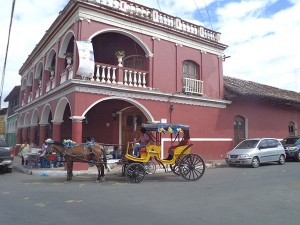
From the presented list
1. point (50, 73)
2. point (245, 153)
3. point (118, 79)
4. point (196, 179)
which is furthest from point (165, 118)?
point (50, 73)

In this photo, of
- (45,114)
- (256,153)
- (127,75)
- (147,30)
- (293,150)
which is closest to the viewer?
(127,75)

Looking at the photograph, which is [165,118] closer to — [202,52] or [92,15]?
[202,52]

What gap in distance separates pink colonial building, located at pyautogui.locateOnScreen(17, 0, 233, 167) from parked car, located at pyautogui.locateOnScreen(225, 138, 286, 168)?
8.08 feet

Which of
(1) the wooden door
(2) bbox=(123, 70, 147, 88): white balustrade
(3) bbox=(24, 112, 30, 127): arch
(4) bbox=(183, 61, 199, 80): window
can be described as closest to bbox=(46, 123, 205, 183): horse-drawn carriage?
(2) bbox=(123, 70, 147, 88): white balustrade

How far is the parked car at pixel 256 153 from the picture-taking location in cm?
1486

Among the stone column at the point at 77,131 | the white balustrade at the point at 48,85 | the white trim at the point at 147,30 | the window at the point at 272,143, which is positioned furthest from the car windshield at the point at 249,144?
the white balustrade at the point at 48,85

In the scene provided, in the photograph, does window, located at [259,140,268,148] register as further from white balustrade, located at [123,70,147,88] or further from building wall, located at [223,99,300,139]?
white balustrade, located at [123,70,147,88]

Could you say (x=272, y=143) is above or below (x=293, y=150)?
above

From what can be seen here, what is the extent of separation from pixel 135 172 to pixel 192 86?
28.4 ft

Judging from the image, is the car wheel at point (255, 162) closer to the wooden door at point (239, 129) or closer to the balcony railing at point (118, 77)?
the wooden door at point (239, 129)

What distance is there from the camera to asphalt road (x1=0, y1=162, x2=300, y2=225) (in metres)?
5.59

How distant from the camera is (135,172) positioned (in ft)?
33.4

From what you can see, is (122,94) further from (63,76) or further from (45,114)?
(45,114)

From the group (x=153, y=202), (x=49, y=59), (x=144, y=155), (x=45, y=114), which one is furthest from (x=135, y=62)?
(x=153, y=202)
